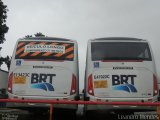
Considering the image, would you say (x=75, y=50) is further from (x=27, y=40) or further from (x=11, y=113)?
(x=11, y=113)

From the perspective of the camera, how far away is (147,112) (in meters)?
7.51

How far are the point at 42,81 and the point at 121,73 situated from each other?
9.22 ft

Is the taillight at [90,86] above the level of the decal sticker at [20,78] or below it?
below

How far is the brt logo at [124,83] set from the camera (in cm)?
1086

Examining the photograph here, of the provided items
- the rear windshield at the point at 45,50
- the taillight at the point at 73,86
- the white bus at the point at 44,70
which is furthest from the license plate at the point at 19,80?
the taillight at the point at 73,86

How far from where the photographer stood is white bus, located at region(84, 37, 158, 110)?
35.6ft

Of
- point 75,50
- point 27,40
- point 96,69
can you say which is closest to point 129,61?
point 96,69

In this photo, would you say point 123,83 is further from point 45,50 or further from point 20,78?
point 20,78

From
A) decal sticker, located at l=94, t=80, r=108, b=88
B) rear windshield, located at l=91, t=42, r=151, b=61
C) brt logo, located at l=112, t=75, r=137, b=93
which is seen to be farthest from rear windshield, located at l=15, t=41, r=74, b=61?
brt logo, located at l=112, t=75, r=137, b=93

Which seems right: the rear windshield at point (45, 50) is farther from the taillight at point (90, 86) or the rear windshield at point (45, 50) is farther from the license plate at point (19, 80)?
the taillight at point (90, 86)

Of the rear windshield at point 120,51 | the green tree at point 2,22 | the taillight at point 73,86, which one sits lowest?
the taillight at point 73,86

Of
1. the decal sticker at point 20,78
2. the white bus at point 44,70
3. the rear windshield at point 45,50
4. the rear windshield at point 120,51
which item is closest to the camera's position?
the white bus at point 44,70

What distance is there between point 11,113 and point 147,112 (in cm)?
329

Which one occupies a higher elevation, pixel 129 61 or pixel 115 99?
pixel 129 61
